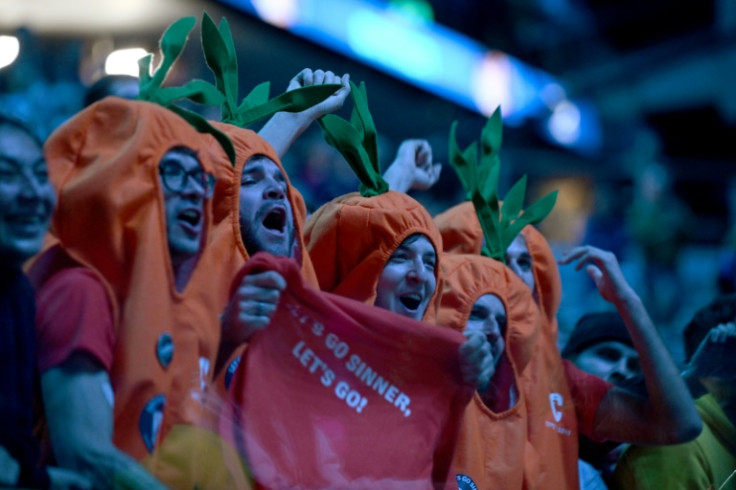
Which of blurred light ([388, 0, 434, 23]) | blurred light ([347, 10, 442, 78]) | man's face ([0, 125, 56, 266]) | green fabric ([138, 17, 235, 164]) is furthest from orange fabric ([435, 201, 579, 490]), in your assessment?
blurred light ([388, 0, 434, 23])

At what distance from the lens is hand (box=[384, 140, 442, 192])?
2.73 m

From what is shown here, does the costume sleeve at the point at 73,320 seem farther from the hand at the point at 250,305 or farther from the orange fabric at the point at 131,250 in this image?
the hand at the point at 250,305

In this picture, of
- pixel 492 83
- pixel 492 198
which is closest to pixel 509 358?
pixel 492 198

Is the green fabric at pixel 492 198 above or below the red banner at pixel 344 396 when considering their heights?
above

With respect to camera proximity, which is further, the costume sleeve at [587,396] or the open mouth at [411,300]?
the costume sleeve at [587,396]

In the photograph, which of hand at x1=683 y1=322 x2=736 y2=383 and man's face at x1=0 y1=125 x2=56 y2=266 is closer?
man's face at x1=0 y1=125 x2=56 y2=266

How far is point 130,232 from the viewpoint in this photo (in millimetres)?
1523

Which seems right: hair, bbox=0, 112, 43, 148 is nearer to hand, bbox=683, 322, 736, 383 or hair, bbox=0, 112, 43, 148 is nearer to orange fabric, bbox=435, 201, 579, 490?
orange fabric, bbox=435, 201, 579, 490

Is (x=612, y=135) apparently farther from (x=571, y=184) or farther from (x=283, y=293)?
(x=283, y=293)

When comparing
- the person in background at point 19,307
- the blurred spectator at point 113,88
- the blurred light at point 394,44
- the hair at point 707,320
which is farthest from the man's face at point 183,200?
the blurred light at point 394,44

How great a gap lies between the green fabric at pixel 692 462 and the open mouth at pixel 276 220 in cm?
121

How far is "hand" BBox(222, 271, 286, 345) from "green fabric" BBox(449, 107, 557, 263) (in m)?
0.93

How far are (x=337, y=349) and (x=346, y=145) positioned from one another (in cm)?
54

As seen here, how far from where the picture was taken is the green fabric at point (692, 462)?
252 cm
